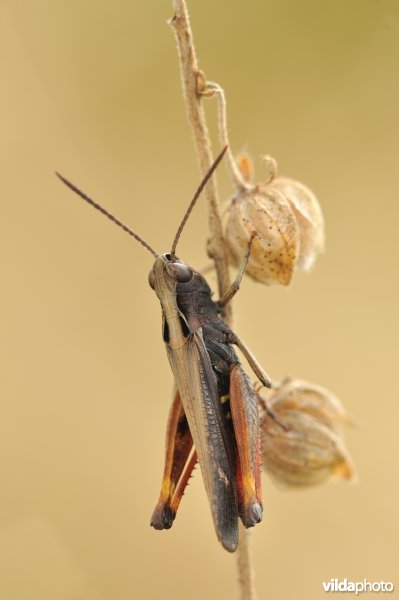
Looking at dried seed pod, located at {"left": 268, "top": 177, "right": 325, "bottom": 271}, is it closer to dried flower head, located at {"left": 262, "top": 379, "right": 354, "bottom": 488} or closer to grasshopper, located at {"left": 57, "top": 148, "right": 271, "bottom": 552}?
grasshopper, located at {"left": 57, "top": 148, "right": 271, "bottom": 552}

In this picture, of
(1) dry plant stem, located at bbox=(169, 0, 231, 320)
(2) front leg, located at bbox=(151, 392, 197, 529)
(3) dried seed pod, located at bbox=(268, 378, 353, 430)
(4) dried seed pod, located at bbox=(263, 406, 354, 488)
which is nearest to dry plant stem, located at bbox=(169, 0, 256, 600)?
(1) dry plant stem, located at bbox=(169, 0, 231, 320)

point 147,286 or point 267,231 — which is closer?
point 267,231

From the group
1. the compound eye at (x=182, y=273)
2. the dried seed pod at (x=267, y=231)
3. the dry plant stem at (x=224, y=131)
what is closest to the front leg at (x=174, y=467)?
the compound eye at (x=182, y=273)

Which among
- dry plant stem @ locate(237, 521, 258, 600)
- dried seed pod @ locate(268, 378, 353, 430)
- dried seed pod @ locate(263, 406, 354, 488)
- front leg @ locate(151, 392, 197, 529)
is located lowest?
dry plant stem @ locate(237, 521, 258, 600)

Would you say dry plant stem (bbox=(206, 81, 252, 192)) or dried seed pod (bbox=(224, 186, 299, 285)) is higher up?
dry plant stem (bbox=(206, 81, 252, 192))

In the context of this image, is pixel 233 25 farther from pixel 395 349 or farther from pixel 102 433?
pixel 102 433

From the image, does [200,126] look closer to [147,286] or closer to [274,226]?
[274,226]

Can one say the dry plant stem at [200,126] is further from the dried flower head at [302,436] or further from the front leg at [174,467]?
the dried flower head at [302,436]

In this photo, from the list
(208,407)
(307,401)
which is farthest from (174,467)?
(307,401)
